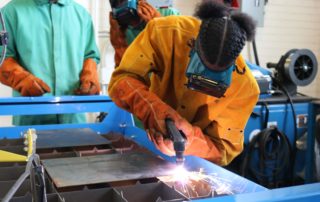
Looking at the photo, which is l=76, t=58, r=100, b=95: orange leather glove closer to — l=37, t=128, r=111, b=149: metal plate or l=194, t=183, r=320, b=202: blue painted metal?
l=37, t=128, r=111, b=149: metal plate

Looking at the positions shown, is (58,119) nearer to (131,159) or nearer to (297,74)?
(131,159)

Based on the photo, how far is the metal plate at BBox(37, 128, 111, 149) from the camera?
1.43m

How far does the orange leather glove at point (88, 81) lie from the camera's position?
218 centimetres

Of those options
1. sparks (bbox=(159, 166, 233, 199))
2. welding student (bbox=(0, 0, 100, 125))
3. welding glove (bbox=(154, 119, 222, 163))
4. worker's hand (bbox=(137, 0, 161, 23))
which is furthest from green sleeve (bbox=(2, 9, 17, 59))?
sparks (bbox=(159, 166, 233, 199))

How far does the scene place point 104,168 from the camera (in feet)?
3.72

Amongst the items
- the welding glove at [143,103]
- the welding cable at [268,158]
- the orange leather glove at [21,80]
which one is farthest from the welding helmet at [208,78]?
the welding cable at [268,158]

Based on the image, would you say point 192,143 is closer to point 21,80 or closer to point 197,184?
point 197,184

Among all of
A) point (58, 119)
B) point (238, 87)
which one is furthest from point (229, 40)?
point (58, 119)

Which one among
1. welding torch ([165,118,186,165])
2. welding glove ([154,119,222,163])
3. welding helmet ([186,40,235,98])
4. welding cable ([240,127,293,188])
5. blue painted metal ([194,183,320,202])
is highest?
welding helmet ([186,40,235,98])

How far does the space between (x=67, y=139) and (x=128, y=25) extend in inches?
43.2

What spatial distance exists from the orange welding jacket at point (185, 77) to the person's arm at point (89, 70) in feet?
2.49

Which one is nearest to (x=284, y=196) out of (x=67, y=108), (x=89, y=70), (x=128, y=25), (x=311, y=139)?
(x=67, y=108)

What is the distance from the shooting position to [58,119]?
2184mm

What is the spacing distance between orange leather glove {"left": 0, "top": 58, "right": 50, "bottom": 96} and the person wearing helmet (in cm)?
69
